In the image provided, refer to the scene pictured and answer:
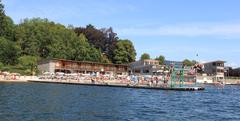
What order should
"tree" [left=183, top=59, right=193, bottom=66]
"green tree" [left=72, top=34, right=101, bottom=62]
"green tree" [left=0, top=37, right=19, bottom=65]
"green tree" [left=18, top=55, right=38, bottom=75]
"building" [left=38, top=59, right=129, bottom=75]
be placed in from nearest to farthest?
1. "green tree" [left=0, top=37, right=19, bottom=65]
2. "green tree" [left=18, top=55, right=38, bottom=75]
3. "building" [left=38, top=59, right=129, bottom=75]
4. "green tree" [left=72, top=34, right=101, bottom=62]
5. "tree" [left=183, top=59, right=193, bottom=66]

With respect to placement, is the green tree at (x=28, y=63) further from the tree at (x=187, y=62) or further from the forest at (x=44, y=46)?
the tree at (x=187, y=62)

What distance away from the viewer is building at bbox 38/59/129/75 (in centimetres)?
11175

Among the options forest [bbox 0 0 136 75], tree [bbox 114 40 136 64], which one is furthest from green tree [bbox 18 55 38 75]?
tree [bbox 114 40 136 64]

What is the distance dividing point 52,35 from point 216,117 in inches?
3600

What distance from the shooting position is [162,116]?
112ft

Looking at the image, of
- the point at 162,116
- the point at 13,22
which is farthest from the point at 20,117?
the point at 13,22

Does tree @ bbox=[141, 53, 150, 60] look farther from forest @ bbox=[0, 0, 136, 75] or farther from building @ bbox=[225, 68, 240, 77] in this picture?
building @ bbox=[225, 68, 240, 77]

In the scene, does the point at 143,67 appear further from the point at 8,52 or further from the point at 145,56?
the point at 8,52

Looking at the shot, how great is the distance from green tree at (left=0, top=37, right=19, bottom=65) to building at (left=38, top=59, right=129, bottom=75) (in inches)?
313

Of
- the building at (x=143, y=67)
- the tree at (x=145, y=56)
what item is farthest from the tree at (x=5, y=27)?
the tree at (x=145, y=56)

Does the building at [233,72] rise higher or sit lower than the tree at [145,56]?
lower

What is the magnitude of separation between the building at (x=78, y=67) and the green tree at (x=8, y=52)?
26.1 feet

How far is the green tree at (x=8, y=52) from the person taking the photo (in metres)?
104

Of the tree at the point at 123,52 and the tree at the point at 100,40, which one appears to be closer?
the tree at the point at 123,52
